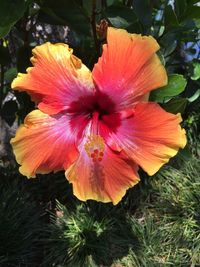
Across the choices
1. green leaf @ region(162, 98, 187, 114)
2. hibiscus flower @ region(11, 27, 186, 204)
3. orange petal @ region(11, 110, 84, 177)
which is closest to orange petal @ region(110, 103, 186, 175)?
hibiscus flower @ region(11, 27, 186, 204)

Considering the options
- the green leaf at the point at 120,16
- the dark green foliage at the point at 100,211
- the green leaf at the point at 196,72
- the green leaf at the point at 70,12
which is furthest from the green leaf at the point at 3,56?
the green leaf at the point at 196,72

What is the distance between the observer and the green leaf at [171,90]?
154 centimetres

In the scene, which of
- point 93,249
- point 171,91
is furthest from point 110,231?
point 171,91

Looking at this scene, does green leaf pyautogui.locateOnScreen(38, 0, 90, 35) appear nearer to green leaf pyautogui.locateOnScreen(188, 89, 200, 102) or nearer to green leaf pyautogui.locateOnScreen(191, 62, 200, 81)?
green leaf pyautogui.locateOnScreen(191, 62, 200, 81)

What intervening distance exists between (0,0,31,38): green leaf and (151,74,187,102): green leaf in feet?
1.47

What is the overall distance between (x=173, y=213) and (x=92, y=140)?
4.14 ft

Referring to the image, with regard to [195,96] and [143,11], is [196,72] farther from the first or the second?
[143,11]

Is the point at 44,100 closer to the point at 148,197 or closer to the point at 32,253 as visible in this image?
the point at 32,253

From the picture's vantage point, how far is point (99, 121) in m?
1.39

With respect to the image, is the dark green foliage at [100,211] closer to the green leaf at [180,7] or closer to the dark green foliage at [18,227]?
the dark green foliage at [18,227]

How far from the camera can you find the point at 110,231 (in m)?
2.33

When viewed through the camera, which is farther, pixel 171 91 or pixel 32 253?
pixel 32 253

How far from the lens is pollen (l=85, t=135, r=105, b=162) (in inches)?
52.2

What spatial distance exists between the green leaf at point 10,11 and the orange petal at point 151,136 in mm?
362
